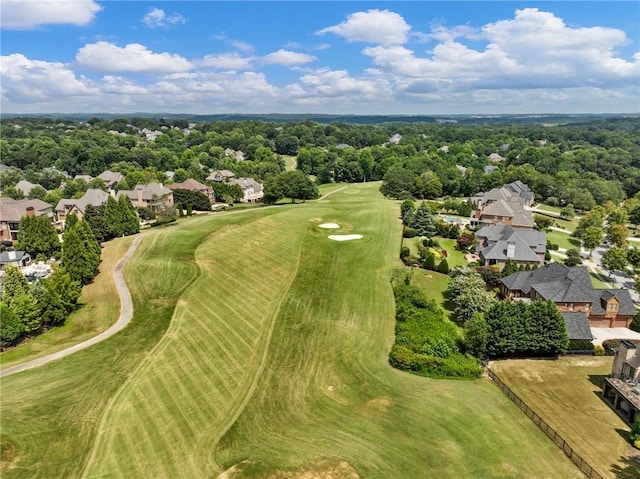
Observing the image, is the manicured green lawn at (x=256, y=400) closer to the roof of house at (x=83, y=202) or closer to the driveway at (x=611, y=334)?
the driveway at (x=611, y=334)

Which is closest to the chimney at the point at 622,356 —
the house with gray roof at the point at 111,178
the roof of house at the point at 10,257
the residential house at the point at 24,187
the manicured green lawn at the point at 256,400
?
the manicured green lawn at the point at 256,400

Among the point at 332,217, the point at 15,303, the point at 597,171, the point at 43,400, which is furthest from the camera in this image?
the point at 597,171

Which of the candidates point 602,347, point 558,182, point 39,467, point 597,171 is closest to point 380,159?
point 558,182

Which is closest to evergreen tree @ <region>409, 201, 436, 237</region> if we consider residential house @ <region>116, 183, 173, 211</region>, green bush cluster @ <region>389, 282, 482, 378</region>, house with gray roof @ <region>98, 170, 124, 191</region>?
green bush cluster @ <region>389, 282, 482, 378</region>

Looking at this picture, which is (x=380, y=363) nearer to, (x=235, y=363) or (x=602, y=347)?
(x=235, y=363)

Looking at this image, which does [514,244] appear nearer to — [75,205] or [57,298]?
[57,298]

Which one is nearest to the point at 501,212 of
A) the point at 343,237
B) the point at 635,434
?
the point at 343,237
